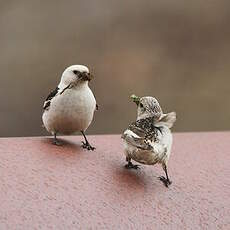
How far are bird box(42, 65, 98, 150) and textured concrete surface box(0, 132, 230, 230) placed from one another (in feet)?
0.13

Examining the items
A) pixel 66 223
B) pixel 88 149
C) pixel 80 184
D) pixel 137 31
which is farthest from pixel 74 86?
pixel 137 31

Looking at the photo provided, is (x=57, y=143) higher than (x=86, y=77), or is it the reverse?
(x=86, y=77)

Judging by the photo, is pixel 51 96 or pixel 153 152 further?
pixel 51 96

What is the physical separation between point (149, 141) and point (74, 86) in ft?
0.59

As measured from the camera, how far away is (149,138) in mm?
981

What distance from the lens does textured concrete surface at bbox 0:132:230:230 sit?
0.86 meters

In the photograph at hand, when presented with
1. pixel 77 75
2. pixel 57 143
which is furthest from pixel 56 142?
pixel 77 75

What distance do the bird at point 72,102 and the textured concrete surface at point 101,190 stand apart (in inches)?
1.5

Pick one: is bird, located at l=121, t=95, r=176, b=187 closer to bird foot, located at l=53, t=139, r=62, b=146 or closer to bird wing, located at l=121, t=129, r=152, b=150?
bird wing, located at l=121, t=129, r=152, b=150

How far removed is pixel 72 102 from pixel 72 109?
0.03 feet

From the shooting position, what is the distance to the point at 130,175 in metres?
1.03

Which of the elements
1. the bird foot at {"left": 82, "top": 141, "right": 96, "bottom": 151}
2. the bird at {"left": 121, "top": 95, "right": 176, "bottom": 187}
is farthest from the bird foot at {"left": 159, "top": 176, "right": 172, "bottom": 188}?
the bird foot at {"left": 82, "top": 141, "right": 96, "bottom": 151}

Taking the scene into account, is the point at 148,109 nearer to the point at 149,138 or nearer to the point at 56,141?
the point at 149,138

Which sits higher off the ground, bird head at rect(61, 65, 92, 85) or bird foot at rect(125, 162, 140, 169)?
bird head at rect(61, 65, 92, 85)
